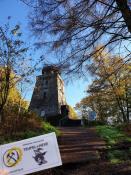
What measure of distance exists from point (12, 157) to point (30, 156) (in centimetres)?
31

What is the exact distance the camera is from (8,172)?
602 cm

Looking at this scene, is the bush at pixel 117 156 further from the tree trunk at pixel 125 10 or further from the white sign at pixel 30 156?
the white sign at pixel 30 156

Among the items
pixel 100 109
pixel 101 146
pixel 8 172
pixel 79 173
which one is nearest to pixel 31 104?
pixel 100 109

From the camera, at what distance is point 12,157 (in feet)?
20.2

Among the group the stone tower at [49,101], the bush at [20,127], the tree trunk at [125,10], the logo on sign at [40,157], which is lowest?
the logo on sign at [40,157]

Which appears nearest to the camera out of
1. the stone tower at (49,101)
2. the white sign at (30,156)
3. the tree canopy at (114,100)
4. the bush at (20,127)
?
the white sign at (30,156)

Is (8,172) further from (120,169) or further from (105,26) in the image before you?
(105,26)

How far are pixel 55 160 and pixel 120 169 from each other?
3.03 m

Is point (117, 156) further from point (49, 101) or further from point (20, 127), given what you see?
point (49, 101)

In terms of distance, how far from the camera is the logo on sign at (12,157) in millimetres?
6121

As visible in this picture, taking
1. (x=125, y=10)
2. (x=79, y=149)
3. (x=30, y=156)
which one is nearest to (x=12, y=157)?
(x=30, y=156)

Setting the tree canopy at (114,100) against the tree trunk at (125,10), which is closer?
the tree trunk at (125,10)

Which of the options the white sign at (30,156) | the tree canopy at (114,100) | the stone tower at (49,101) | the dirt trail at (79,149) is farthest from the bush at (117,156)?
the stone tower at (49,101)

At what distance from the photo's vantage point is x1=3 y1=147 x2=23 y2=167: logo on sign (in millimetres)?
6121
